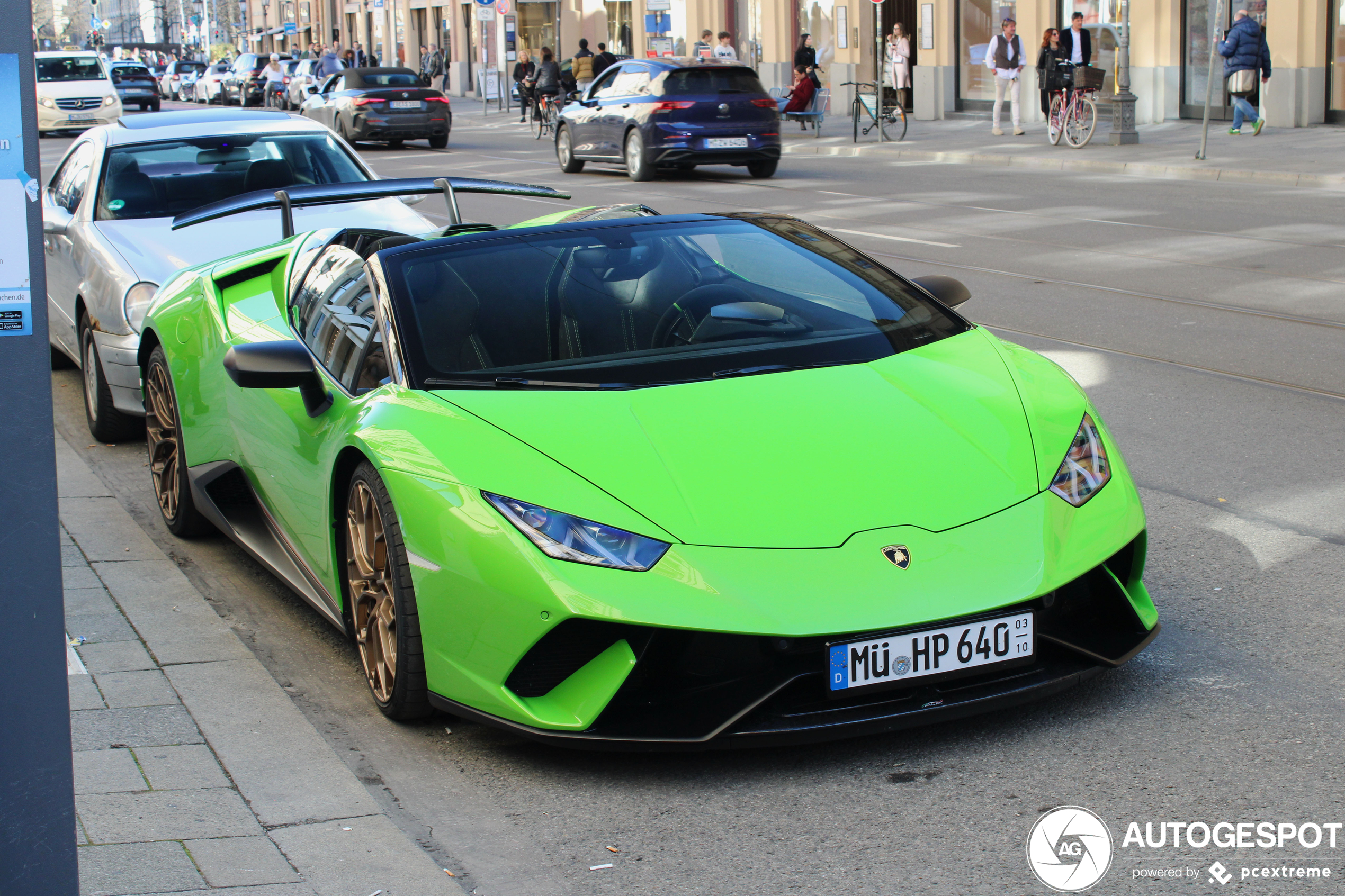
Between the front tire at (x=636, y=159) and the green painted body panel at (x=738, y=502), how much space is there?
17259mm

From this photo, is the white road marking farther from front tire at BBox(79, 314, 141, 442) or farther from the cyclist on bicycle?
the cyclist on bicycle

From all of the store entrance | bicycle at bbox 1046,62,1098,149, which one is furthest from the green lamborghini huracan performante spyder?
the store entrance

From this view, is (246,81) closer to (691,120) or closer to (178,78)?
(178,78)

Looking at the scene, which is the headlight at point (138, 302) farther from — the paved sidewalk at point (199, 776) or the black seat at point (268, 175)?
the paved sidewalk at point (199, 776)

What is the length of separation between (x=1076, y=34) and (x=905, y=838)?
23698 mm

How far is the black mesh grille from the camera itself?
3.42m

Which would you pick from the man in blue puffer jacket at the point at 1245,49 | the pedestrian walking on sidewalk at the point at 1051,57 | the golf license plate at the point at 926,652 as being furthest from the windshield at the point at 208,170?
the pedestrian walking on sidewalk at the point at 1051,57

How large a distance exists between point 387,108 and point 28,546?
29.0m

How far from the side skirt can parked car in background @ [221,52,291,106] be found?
159ft

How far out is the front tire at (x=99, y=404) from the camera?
7.34m

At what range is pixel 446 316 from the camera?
4332 mm

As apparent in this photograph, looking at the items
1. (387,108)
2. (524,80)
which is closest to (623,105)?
(387,108)

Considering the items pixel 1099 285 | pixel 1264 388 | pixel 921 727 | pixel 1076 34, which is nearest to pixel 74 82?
pixel 1076 34

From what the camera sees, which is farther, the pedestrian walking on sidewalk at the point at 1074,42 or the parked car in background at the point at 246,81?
the parked car in background at the point at 246,81
